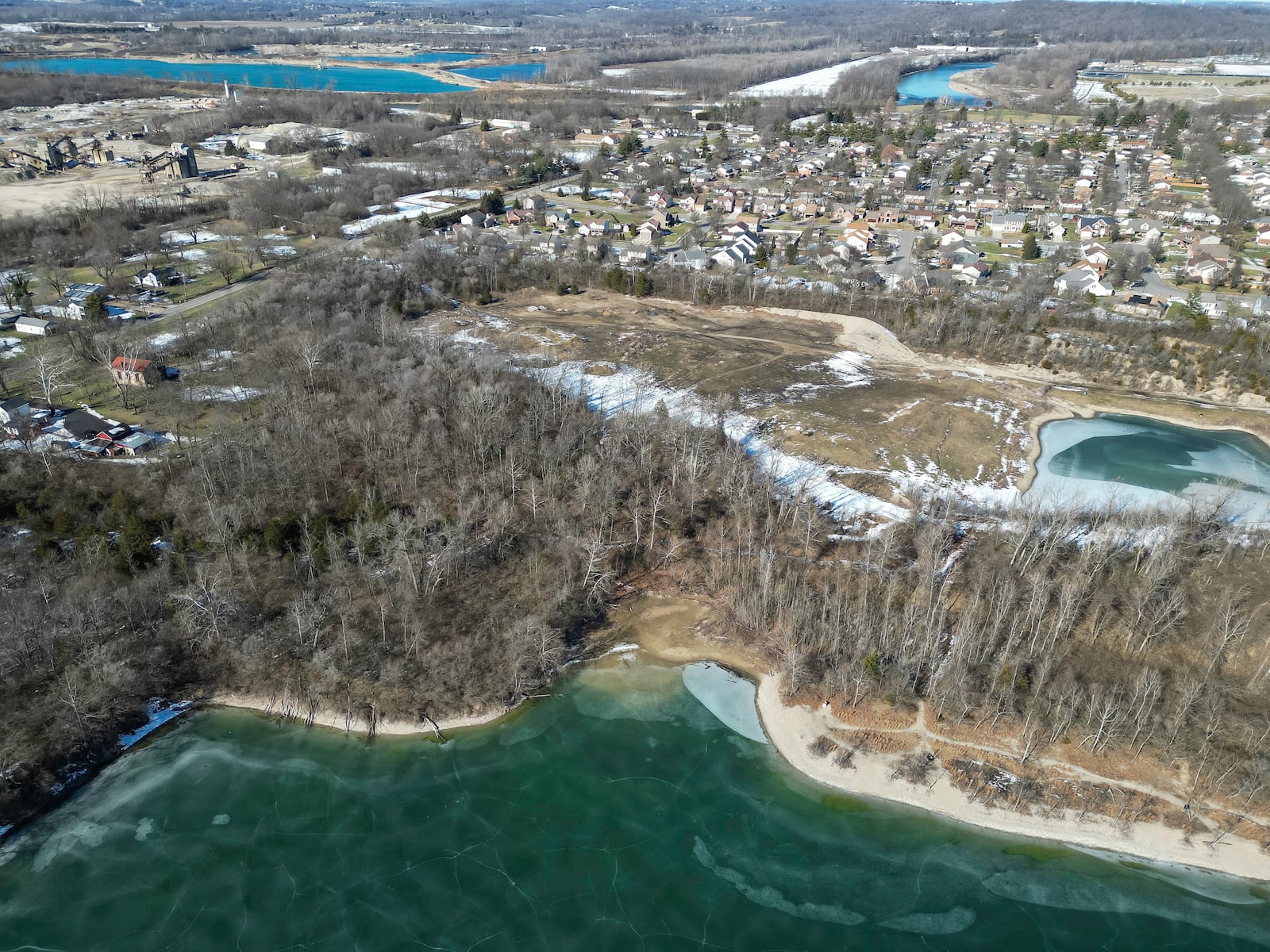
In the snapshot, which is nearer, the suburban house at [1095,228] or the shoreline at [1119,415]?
the shoreline at [1119,415]

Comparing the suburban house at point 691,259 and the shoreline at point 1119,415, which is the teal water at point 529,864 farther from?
the suburban house at point 691,259

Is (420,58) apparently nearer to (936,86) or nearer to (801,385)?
(936,86)

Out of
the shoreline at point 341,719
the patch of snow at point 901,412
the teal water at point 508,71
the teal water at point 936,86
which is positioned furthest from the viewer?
the teal water at point 508,71

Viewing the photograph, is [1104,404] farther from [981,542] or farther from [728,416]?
[728,416]

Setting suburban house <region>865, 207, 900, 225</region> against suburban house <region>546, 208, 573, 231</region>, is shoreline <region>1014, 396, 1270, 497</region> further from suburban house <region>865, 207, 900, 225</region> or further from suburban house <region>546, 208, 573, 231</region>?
suburban house <region>546, 208, 573, 231</region>

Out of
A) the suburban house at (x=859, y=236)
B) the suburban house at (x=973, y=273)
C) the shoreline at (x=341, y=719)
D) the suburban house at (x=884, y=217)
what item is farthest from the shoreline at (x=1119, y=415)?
the suburban house at (x=884, y=217)

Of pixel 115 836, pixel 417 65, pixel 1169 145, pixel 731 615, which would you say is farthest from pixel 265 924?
pixel 417 65
